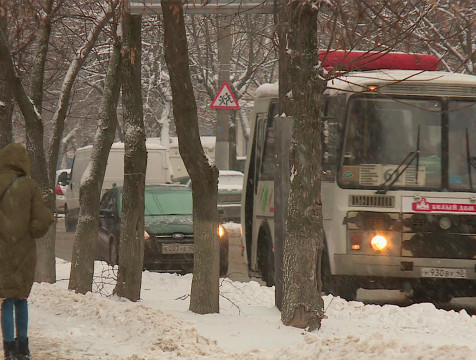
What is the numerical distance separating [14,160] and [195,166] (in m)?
2.63

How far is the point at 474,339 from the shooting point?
956 centimetres

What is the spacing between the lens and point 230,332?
9148 mm

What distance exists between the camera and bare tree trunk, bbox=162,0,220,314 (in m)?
9.56

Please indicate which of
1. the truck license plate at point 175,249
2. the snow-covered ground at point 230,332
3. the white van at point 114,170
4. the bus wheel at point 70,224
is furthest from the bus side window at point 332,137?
the bus wheel at point 70,224

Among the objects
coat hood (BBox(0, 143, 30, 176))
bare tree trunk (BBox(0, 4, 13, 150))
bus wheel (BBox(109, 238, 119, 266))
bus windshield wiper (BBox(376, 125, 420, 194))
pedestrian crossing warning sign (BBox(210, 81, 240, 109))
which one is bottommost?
bus wheel (BBox(109, 238, 119, 266))

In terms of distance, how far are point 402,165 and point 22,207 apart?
18.4 feet

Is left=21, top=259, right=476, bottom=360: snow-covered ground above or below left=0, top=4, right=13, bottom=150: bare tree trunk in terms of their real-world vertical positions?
below

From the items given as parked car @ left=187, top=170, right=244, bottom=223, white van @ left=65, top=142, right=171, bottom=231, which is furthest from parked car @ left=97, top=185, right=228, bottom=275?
parked car @ left=187, top=170, right=244, bottom=223

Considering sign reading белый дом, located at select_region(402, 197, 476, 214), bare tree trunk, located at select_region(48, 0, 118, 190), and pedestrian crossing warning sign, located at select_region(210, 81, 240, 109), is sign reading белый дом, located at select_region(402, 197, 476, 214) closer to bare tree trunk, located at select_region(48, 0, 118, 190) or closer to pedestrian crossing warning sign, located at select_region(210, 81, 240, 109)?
bare tree trunk, located at select_region(48, 0, 118, 190)

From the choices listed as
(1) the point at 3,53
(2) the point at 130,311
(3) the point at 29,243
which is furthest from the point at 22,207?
(1) the point at 3,53

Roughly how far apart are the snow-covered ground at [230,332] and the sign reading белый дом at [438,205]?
129cm

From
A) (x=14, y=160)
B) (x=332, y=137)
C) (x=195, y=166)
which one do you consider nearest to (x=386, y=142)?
(x=332, y=137)

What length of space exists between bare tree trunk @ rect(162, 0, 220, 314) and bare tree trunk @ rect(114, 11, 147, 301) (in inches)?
40.9

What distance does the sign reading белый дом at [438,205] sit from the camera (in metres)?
11.8
